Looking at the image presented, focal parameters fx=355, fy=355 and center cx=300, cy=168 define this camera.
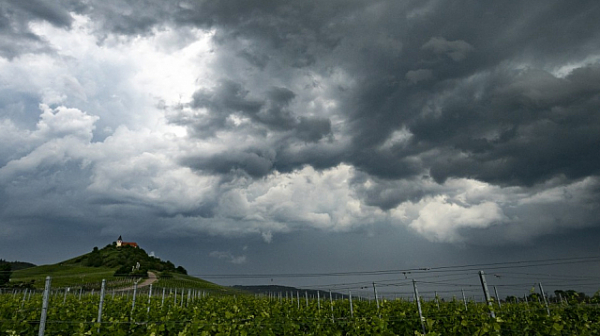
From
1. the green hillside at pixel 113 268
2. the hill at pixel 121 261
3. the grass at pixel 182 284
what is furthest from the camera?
the hill at pixel 121 261

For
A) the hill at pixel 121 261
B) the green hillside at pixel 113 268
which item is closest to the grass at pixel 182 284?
the green hillside at pixel 113 268

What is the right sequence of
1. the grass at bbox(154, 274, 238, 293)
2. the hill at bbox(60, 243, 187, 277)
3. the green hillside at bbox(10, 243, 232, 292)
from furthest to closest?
the hill at bbox(60, 243, 187, 277) → the green hillside at bbox(10, 243, 232, 292) → the grass at bbox(154, 274, 238, 293)

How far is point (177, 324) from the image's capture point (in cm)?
1360

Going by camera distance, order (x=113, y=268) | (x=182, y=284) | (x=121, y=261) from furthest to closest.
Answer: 1. (x=121, y=261)
2. (x=113, y=268)
3. (x=182, y=284)

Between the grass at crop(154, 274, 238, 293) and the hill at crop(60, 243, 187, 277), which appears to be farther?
the hill at crop(60, 243, 187, 277)

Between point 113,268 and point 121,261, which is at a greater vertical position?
point 121,261

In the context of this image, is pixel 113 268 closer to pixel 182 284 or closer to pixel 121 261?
pixel 121 261

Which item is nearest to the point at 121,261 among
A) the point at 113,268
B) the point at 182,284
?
the point at 113,268

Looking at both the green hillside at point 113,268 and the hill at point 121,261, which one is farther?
the hill at point 121,261

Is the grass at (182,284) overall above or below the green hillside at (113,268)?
below

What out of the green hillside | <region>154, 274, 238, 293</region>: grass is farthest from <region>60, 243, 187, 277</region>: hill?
<region>154, 274, 238, 293</region>: grass

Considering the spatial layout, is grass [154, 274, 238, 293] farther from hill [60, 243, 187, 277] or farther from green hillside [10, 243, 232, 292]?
hill [60, 243, 187, 277]

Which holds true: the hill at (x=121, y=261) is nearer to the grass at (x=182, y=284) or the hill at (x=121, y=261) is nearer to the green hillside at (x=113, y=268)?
the green hillside at (x=113, y=268)

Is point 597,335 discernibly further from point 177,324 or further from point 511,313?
point 177,324
